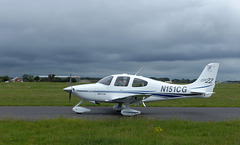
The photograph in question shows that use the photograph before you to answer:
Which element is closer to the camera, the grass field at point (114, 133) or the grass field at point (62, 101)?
the grass field at point (114, 133)

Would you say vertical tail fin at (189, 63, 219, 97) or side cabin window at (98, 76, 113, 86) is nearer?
side cabin window at (98, 76, 113, 86)

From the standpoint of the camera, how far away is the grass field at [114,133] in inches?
239

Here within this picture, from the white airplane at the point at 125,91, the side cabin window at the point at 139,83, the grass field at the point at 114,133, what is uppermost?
the side cabin window at the point at 139,83

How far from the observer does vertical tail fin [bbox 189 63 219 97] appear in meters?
13.1

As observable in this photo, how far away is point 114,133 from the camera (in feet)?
22.7

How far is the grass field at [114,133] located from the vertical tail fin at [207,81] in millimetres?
4214

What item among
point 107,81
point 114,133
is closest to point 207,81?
point 107,81

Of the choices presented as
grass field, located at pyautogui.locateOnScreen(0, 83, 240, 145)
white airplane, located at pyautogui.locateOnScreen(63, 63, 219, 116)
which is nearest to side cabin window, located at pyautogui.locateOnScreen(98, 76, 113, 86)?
white airplane, located at pyautogui.locateOnScreen(63, 63, 219, 116)

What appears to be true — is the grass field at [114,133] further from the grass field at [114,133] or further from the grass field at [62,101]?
the grass field at [62,101]

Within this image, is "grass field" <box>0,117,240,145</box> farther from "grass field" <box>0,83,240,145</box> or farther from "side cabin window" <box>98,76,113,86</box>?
"side cabin window" <box>98,76,113,86</box>

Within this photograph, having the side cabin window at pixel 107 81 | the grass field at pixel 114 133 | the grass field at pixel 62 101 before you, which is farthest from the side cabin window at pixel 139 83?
the grass field at pixel 62 101

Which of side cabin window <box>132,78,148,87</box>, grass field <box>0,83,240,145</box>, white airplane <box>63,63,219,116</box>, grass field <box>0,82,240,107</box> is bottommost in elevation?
grass field <box>0,82,240,107</box>

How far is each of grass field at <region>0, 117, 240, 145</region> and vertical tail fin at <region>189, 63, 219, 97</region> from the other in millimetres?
4214

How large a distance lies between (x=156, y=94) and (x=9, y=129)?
7555mm
